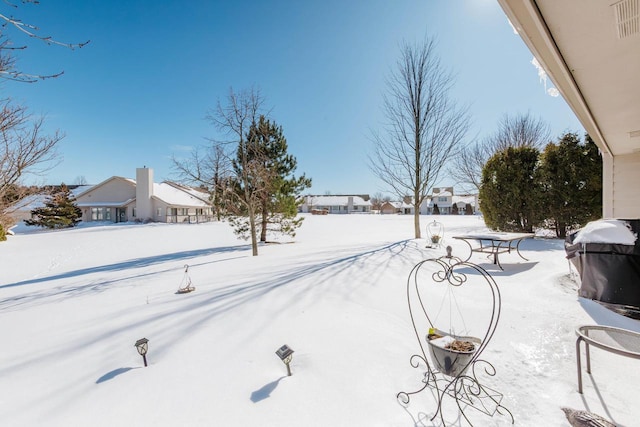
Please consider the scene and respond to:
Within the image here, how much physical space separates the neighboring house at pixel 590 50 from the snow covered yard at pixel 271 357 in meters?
3.00

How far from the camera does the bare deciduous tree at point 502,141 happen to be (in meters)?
18.8

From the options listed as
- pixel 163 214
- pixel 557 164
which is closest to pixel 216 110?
pixel 557 164

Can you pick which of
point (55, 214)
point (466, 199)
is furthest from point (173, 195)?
point (466, 199)

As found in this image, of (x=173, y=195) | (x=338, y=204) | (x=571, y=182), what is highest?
(x=173, y=195)

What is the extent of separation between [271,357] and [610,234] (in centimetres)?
479

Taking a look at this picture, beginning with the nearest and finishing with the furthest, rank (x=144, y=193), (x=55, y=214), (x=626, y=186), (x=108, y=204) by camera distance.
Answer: (x=626, y=186) < (x=55, y=214) < (x=144, y=193) < (x=108, y=204)

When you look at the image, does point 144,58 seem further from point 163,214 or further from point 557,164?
point 163,214

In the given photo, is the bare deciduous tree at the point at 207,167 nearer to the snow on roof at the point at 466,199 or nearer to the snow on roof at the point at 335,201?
the snow on roof at the point at 335,201

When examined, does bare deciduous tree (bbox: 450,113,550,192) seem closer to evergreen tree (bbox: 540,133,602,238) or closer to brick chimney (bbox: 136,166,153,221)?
evergreen tree (bbox: 540,133,602,238)

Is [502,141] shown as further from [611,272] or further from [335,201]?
[335,201]

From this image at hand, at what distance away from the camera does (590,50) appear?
8.37ft

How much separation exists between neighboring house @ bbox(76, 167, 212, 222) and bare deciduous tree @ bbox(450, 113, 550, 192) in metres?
27.1

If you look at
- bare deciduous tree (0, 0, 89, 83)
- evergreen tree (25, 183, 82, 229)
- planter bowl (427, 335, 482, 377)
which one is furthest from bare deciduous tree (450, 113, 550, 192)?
evergreen tree (25, 183, 82, 229)

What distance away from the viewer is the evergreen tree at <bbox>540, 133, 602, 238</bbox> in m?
9.99
